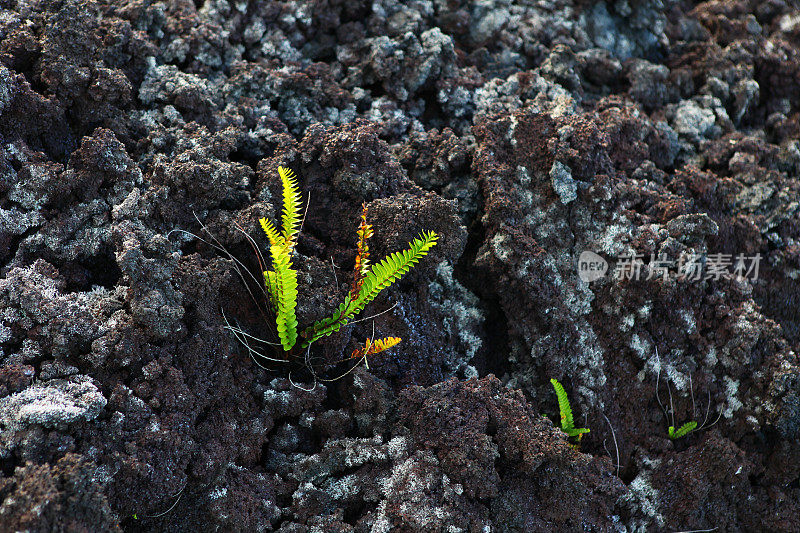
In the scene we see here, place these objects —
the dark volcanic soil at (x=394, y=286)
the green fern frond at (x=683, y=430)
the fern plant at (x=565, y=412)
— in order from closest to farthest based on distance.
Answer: the dark volcanic soil at (x=394, y=286) < the fern plant at (x=565, y=412) < the green fern frond at (x=683, y=430)

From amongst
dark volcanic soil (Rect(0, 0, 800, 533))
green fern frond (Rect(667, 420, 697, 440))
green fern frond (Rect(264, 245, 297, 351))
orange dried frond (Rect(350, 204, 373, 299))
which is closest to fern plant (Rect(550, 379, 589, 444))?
dark volcanic soil (Rect(0, 0, 800, 533))

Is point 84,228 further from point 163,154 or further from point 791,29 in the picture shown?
point 791,29

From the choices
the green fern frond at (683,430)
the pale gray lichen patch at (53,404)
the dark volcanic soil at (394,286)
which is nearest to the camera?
the pale gray lichen patch at (53,404)

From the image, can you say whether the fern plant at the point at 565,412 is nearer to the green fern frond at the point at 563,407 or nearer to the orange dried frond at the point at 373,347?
the green fern frond at the point at 563,407

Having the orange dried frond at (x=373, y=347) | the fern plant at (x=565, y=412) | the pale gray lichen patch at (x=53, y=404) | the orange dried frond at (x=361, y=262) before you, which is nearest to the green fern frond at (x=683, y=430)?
the fern plant at (x=565, y=412)

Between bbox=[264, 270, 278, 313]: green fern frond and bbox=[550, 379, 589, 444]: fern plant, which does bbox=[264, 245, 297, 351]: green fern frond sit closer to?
bbox=[264, 270, 278, 313]: green fern frond

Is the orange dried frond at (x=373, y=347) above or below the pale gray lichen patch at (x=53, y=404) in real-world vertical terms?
below

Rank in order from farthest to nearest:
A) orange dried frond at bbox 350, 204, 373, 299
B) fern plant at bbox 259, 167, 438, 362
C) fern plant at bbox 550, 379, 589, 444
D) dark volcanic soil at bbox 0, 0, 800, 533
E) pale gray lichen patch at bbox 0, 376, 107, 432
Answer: fern plant at bbox 550, 379, 589, 444
orange dried frond at bbox 350, 204, 373, 299
fern plant at bbox 259, 167, 438, 362
dark volcanic soil at bbox 0, 0, 800, 533
pale gray lichen patch at bbox 0, 376, 107, 432
